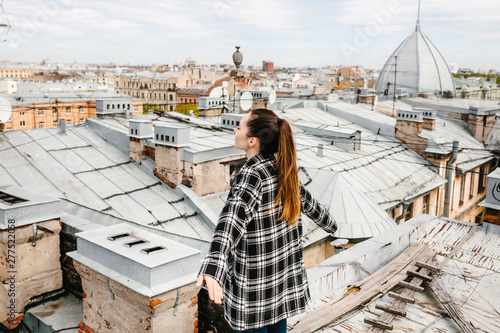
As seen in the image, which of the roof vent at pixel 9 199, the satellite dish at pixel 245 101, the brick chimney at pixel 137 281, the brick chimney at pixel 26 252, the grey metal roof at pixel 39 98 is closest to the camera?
the brick chimney at pixel 137 281

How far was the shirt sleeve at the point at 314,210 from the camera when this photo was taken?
3221mm

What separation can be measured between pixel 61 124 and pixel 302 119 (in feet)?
42.7

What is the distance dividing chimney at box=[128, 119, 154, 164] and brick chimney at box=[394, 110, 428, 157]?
46.3 feet

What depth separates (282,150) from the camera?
2.87 meters

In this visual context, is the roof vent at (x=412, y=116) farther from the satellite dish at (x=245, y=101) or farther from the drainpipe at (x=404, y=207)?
the satellite dish at (x=245, y=101)

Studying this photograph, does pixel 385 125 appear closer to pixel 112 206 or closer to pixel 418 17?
pixel 112 206

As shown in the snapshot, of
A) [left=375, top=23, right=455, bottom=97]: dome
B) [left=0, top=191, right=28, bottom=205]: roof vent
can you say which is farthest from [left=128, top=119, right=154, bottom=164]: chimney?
[left=375, top=23, right=455, bottom=97]: dome

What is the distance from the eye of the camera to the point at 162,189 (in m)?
11.8

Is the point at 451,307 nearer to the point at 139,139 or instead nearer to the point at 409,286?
the point at 409,286

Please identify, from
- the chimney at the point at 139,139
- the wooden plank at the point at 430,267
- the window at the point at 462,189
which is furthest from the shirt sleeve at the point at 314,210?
the window at the point at 462,189

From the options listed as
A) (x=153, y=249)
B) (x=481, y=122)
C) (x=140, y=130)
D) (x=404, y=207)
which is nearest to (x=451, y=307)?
(x=153, y=249)

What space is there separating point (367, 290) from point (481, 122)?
2678 centimetres

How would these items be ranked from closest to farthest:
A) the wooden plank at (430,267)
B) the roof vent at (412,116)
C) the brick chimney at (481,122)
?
1. the wooden plank at (430,267)
2. the roof vent at (412,116)
3. the brick chimney at (481,122)

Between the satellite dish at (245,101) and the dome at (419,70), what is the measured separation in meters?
26.1
